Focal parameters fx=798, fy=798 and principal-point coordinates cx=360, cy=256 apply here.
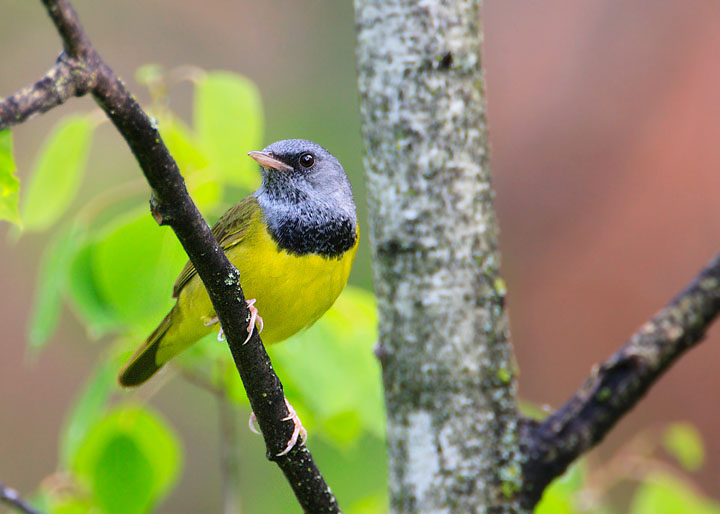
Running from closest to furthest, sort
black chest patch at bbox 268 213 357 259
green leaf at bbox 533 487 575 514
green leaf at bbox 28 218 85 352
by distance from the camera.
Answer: green leaf at bbox 28 218 85 352 < black chest patch at bbox 268 213 357 259 < green leaf at bbox 533 487 575 514

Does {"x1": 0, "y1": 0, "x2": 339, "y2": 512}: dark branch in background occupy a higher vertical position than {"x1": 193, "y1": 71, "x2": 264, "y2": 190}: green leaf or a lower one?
lower

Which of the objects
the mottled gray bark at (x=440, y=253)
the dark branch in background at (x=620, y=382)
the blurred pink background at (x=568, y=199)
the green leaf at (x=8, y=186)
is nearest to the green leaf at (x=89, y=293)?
the mottled gray bark at (x=440, y=253)

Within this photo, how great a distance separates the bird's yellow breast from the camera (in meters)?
2.68

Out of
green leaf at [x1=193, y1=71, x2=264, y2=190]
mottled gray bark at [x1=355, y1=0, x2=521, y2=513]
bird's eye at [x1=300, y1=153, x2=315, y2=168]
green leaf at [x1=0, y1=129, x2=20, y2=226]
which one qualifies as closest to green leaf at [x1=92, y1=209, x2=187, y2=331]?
green leaf at [x1=193, y1=71, x2=264, y2=190]

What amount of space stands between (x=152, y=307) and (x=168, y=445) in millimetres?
591

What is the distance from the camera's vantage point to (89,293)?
8.23ft

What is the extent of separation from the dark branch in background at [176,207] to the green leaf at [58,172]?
0.97 meters

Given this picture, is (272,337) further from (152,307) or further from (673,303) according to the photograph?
(673,303)

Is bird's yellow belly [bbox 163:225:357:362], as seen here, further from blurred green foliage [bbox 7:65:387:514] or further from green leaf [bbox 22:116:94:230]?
green leaf [bbox 22:116:94:230]

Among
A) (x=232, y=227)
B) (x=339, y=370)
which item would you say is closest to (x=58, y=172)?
(x=232, y=227)

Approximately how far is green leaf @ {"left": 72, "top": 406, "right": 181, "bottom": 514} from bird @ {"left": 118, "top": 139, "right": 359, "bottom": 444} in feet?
1.41

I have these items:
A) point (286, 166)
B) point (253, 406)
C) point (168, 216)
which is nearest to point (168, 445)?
point (253, 406)

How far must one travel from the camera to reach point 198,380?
296 centimetres

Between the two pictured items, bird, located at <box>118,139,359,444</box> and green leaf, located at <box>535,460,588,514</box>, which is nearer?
bird, located at <box>118,139,359,444</box>
